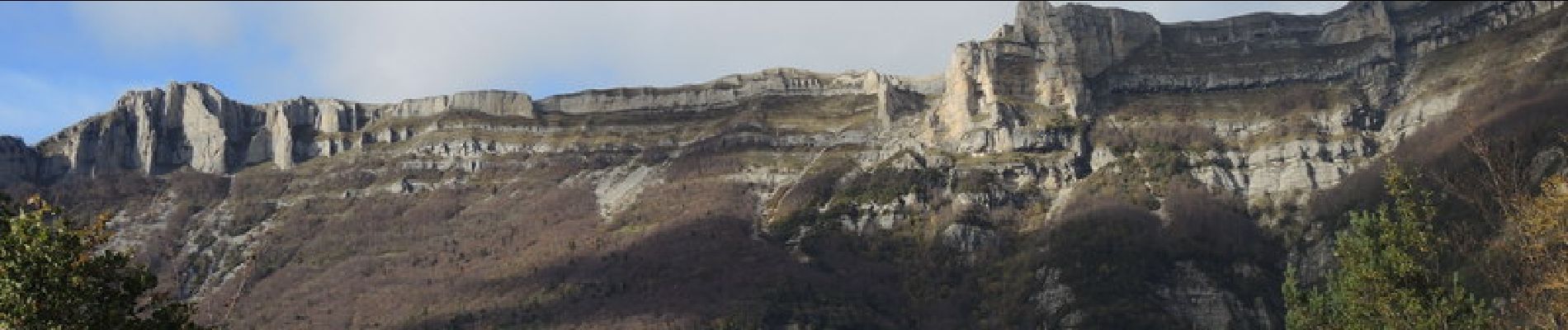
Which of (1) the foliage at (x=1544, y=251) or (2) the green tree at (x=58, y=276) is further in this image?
(1) the foliage at (x=1544, y=251)

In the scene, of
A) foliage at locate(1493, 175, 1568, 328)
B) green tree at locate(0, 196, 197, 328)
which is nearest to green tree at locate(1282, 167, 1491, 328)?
foliage at locate(1493, 175, 1568, 328)

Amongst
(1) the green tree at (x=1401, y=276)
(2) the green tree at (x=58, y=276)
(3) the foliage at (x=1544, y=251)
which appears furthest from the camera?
(1) the green tree at (x=1401, y=276)

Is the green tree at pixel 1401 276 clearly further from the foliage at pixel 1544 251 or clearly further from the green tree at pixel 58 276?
the green tree at pixel 58 276

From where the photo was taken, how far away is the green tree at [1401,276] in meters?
47.8

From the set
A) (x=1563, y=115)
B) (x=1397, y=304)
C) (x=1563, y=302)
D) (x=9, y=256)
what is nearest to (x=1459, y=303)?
(x=1397, y=304)

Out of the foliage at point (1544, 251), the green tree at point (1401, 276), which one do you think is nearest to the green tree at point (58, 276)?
the foliage at point (1544, 251)

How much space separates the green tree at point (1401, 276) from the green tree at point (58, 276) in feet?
121

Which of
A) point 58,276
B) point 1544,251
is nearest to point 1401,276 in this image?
point 1544,251

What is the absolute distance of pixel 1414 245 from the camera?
4903cm

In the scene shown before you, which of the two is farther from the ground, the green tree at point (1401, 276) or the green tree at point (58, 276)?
the green tree at point (58, 276)

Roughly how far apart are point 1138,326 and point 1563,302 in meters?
153

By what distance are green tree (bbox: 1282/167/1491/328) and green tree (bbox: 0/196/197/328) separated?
121 feet

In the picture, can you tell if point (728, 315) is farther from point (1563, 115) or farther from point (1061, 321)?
point (1563, 115)

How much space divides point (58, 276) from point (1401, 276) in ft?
129
